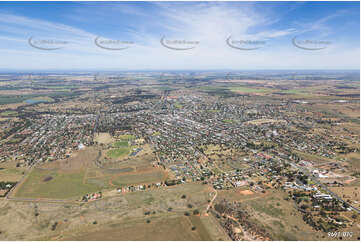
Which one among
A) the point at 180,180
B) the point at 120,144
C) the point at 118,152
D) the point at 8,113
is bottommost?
the point at 180,180

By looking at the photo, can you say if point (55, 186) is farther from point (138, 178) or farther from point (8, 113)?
point (8, 113)

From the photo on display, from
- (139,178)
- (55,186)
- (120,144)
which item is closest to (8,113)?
(120,144)

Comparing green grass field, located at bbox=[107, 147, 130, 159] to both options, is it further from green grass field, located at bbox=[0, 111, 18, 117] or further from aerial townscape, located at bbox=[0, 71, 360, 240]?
green grass field, located at bbox=[0, 111, 18, 117]

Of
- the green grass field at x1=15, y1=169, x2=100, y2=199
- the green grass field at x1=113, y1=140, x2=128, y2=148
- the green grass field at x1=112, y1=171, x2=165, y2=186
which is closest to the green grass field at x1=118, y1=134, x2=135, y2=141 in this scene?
the green grass field at x1=113, y1=140, x2=128, y2=148

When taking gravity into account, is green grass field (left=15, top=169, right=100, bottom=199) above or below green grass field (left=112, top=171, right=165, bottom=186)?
below

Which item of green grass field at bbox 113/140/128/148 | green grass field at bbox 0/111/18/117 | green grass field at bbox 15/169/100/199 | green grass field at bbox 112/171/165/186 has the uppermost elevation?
green grass field at bbox 0/111/18/117

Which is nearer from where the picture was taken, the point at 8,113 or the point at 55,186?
the point at 55,186

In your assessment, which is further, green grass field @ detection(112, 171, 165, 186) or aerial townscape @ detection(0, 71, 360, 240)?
green grass field @ detection(112, 171, 165, 186)

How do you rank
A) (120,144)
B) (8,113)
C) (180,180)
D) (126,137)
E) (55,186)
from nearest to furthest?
(55,186) → (180,180) → (120,144) → (126,137) → (8,113)

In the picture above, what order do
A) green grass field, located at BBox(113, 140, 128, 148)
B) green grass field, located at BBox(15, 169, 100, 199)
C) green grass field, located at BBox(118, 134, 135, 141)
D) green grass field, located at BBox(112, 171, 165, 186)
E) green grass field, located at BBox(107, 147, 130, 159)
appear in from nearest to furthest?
1. green grass field, located at BBox(15, 169, 100, 199)
2. green grass field, located at BBox(112, 171, 165, 186)
3. green grass field, located at BBox(107, 147, 130, 159)
4. green grass field, located at BBox(113, 140, 128, 148)
5. green grass field, located at BBox(118, 134, 135, 141)

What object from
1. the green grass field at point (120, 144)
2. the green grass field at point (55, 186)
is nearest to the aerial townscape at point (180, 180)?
the green grass field at point (55, 186)

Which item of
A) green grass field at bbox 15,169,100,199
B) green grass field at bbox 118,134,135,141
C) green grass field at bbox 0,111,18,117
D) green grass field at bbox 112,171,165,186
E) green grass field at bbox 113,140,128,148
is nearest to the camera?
green grass field at bbox 15,169,100,199
